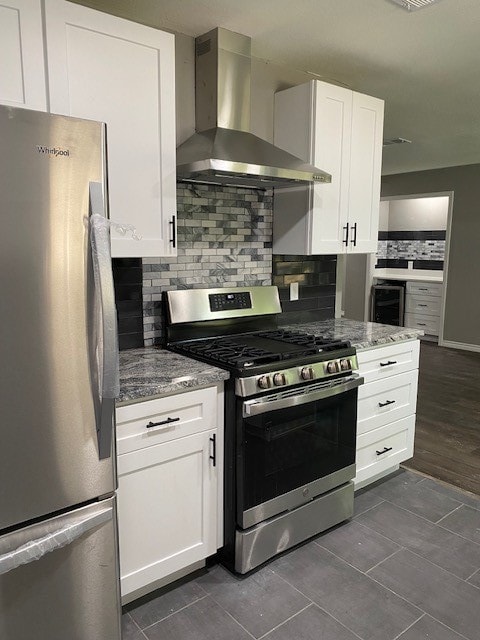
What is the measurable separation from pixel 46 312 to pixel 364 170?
2.26 meters

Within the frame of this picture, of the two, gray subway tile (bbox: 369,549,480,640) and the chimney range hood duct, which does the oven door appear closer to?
gray subway tile (bbox: 369,549,480,640)

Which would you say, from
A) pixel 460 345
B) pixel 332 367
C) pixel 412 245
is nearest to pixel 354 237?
pixel 332 367

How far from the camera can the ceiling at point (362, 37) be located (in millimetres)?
2217

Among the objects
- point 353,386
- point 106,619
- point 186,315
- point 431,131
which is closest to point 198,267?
point 186,315

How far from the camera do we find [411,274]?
8.00m

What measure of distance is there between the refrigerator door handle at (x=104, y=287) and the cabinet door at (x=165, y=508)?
0.50 metres

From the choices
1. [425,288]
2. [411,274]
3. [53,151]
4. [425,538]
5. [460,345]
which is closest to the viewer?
[53,151]

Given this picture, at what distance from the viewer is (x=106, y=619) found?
5.40 ft

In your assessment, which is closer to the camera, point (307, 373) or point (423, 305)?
point (307, 373)

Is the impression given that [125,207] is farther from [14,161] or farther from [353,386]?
[353,386]

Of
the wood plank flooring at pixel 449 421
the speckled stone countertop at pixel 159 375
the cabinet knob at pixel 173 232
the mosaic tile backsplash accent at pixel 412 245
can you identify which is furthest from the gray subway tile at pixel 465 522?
the mosaic tile backsplash accent at pixel 412 245

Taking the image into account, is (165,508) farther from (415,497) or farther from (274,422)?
(415,497)

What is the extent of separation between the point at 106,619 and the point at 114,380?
83cm

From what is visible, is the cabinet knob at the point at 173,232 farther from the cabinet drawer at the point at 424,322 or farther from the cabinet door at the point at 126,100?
the cabinet drawer at the point at 424,322
